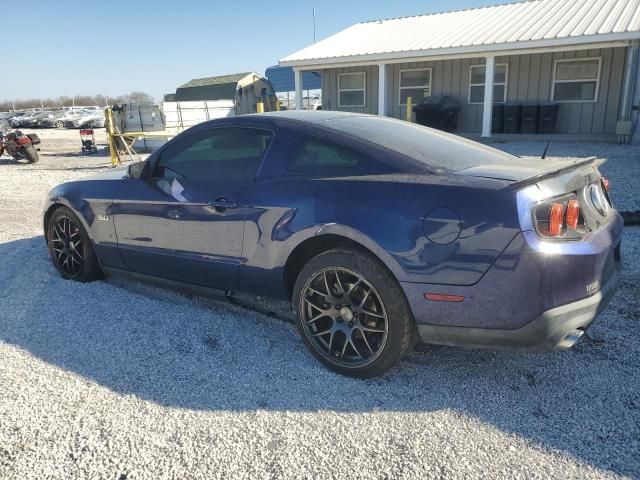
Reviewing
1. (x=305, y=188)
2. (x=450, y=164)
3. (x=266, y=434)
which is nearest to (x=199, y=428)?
(x=266, y=434)

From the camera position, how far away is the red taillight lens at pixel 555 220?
238cm

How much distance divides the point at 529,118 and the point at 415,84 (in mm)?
4248

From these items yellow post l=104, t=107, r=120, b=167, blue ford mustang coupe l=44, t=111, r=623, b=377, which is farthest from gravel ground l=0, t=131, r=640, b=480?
yellow post l=104, t=107, r=120, b=167

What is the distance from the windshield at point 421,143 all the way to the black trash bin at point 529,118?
13.2 meters

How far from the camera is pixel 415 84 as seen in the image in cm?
1778

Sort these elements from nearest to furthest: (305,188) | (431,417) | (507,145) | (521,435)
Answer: (521,435) → (431,417) → (305,188) → (507,145)

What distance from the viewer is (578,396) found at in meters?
2.64

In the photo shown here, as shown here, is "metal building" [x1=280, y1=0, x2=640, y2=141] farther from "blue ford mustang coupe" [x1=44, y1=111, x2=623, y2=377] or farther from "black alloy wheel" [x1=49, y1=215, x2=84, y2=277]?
"black alloy wheel" [x1=49, y1=215, x2=84, y2=277]

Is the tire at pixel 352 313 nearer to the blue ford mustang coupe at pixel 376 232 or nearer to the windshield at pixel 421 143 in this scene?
the blue ford mustang coupe at pixel 376 232

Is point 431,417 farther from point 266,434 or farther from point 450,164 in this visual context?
point 450,164

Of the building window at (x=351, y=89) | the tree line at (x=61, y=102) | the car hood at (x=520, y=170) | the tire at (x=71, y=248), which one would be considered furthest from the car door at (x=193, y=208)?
the tree line at (x=61, y=102)

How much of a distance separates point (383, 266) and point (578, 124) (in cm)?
1492

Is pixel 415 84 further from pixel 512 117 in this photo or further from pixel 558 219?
pixel 558 219

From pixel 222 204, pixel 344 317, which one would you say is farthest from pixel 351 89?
pixel 344 317
